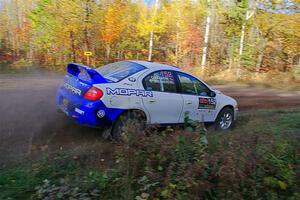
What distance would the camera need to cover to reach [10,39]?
28.7 m

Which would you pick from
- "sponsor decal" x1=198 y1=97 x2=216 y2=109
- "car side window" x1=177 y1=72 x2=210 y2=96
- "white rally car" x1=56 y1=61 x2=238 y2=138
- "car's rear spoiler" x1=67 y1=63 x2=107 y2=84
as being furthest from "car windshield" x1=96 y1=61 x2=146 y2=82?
"sponsor decal" x1=198 y1=97 x2=216 y2=109

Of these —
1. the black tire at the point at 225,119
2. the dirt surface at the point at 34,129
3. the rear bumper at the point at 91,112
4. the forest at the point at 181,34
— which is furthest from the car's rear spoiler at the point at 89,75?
the forest at the point at 181,34

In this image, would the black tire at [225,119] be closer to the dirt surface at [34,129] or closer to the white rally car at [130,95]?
the white rally car at [130,95]

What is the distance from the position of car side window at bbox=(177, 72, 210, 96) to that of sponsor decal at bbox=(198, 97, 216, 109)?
0.14 meters

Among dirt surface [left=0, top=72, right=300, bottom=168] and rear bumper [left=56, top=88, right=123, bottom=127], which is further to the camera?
rear bumper [left=56, top=88, right=123, bottom=127]

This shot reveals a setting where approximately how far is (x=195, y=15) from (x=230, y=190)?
25.3 m

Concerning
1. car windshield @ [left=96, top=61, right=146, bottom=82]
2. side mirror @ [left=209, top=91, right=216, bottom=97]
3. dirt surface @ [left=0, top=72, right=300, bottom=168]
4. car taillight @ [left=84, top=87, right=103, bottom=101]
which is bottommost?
dirt surface @ [left=0, top=72, right=300, bottom=168]

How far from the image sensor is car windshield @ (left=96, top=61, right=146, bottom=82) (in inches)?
251

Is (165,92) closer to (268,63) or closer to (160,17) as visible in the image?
(268,63)

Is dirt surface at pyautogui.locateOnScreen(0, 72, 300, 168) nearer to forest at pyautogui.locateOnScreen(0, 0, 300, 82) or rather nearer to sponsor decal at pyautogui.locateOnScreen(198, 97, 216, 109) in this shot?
sponsor decal at pyautogui.locateOnScreen(198, 97, 216, 109)

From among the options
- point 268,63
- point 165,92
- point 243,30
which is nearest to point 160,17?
point 243,30

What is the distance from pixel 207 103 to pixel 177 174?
3988 millimetres

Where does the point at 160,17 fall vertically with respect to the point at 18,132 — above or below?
above

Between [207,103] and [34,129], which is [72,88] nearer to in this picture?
[34,129]
